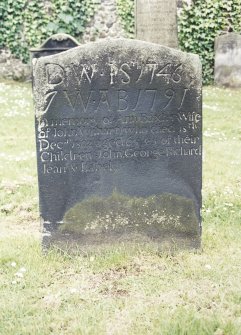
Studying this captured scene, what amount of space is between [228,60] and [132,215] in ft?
37.8

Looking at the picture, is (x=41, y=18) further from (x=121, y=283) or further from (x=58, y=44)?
(x=121, y=283)

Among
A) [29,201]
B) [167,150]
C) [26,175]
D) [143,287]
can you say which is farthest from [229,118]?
[143,287]

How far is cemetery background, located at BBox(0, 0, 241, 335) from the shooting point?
10.9ft

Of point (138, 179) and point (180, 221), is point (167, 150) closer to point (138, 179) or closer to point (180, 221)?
point (138, 179)

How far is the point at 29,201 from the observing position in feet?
19.2

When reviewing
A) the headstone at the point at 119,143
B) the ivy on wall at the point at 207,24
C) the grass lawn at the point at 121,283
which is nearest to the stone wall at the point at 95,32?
the ivy on wall at the point at 207,24

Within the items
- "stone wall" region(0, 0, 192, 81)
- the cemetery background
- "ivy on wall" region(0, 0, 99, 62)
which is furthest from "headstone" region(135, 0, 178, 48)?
the cemetery background


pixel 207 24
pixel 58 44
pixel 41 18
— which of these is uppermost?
pixel 41 18

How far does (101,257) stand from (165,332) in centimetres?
123

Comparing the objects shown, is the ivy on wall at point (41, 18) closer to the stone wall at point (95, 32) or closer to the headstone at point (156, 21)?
the stone wall at point (95, 32)

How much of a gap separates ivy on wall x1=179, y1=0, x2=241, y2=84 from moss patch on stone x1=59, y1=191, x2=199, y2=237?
1213 centimetres

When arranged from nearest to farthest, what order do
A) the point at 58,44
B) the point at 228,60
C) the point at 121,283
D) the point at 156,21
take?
the point at 121,283
the point at 156,21
the point at 58,44
the point at 228,60

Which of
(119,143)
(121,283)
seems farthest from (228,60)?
(121,283)

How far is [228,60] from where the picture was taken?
49.3ft
